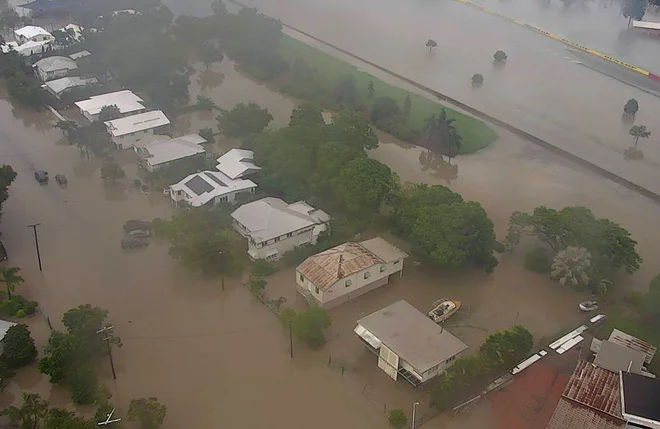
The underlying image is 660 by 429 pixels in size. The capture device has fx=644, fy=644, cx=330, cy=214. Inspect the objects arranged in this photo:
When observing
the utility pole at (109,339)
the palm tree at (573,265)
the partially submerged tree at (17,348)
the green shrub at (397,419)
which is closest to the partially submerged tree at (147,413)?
the utility pole at (109,339)

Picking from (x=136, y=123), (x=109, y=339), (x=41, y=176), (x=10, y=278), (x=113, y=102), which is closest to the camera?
(x=109, y=339)

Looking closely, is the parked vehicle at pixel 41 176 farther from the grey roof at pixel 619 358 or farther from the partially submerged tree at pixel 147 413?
the grey roof at pixel 619 358

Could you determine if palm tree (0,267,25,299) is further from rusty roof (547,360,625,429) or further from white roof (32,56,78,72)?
white roof (32,56,78,72)

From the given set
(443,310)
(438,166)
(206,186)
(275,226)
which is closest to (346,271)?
(443,310)

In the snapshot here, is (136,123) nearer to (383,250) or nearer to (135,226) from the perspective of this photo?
(135,226)

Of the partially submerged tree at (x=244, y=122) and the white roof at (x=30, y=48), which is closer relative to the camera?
the partially submerged tree at (x=244, y=122)

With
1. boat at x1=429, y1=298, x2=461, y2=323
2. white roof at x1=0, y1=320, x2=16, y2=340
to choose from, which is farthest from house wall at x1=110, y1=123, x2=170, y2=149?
boat at x1=429, y1=298, x2=461, y2=323

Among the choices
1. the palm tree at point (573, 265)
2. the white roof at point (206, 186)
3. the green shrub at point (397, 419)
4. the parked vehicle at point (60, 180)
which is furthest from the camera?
the parked vehicle at point (60, 180)
